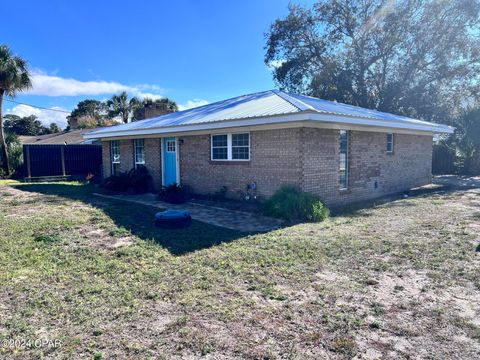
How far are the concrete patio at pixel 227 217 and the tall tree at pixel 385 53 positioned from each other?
805 inches

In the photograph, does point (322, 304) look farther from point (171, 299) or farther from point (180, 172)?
point (180, 172)

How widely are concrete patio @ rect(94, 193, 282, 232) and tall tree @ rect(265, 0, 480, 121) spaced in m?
20.4

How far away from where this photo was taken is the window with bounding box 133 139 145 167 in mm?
15820

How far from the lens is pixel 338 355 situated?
119 inches

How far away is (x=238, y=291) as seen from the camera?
14.3 feet

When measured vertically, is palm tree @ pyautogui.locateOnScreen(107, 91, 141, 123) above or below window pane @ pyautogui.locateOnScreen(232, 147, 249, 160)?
above

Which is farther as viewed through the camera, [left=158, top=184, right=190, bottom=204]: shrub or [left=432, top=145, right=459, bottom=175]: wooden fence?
[left=432, top=145, right=459, bottom=175]: wooden fence

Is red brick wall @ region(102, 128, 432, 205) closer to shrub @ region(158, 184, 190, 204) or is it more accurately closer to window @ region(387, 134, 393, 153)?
window @ region(387, 134, 393, 153)

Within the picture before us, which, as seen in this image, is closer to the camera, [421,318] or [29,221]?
[421,318]

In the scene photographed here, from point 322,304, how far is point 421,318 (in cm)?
105

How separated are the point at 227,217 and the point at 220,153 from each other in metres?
3.45

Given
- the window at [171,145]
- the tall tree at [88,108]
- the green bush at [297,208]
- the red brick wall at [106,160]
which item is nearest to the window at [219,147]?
the window at [171,145]

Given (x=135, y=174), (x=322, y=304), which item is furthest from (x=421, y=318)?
(x=135, y=174)

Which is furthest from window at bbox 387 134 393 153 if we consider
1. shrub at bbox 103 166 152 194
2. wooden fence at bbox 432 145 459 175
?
wooden fence at bbox 432 145 459 175
